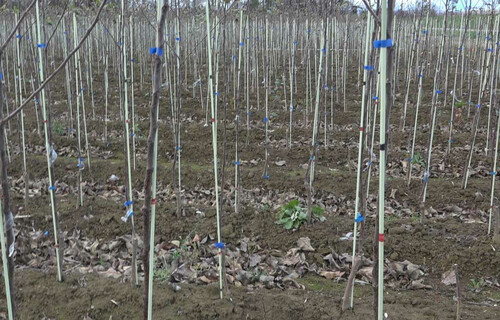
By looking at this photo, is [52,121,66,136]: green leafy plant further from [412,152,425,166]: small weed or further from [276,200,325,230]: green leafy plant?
[412,152,425,166]: small weed

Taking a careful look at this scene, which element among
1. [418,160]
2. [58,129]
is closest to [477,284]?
[418,160]

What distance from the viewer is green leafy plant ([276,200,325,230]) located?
4.19m

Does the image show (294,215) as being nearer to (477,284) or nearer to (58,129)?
(477,284)

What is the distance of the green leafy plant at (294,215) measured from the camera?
4191 mm

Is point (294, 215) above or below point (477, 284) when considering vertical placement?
above

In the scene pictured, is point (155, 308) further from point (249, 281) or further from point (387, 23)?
point (387, 23)

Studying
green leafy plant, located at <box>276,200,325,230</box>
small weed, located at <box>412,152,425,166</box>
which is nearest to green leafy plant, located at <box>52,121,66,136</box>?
green leafy plant, located at <box>276,200,325,230</box>

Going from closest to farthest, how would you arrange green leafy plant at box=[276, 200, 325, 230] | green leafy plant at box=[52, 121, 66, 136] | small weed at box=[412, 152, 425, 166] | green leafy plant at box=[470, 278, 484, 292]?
green leafy plant at box=[470, 278, 484, 292], green leafy plant at box=[276, 200, 325, 230], small weed at box=[412, 152, 425, 166], green leafy plant at box=[52, 121, 66, 136]

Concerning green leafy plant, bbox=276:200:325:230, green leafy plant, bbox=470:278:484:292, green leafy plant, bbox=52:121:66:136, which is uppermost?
green leafy plant, bbox=52:121:66:136

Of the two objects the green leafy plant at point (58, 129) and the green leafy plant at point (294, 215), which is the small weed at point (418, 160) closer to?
the green leafy plant at point (294, 215)

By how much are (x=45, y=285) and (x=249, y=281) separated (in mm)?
1493

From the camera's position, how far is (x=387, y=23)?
68.5 inches

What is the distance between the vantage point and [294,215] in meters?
4.22

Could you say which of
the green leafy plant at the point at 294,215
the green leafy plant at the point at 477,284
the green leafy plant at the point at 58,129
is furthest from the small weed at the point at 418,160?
the green leafy plant at the point at 58,129
